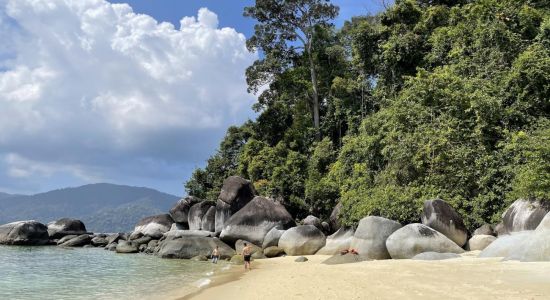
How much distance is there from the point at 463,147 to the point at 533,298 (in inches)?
522

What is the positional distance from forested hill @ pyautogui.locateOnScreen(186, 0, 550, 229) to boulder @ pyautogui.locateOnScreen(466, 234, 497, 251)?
146cm

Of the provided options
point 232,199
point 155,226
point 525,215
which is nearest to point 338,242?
point 525,215

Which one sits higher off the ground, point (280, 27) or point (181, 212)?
point (280, 27)

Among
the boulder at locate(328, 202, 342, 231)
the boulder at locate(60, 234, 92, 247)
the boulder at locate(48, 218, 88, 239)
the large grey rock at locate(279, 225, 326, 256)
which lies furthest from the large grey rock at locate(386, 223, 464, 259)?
the boulder at locate(48, 218, 88, 239)

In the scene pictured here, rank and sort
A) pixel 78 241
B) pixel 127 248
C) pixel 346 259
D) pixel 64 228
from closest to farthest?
pixel 346 259, pixel 127 248, pixel 78 241, pixel 64 228

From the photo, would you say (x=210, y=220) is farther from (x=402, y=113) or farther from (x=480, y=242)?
(x=480, y=242)

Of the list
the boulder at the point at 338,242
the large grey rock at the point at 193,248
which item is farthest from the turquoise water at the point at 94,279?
the boulder at the point at 338,242

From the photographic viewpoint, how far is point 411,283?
9.01 meters

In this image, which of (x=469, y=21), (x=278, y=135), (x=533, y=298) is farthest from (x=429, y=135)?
(x=278, y=135)

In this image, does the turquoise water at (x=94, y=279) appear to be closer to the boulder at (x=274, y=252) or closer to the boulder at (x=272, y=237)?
the boulder at (x=274, y=252)

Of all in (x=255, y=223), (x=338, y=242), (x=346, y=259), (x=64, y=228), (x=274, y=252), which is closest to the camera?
(x=346, y=259)

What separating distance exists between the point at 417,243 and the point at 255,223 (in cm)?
1171

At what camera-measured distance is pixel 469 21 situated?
2530 cm

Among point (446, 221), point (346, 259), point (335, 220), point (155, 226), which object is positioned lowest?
point (346, 259)
